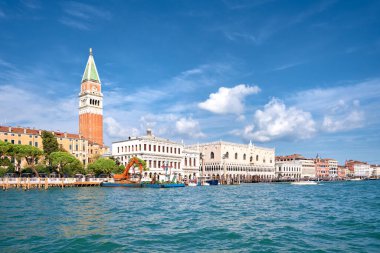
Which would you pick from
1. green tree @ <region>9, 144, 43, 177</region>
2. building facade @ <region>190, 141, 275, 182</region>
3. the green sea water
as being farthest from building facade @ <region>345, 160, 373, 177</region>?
the green sea water

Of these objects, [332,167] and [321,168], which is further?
[332,167]

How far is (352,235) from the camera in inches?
568

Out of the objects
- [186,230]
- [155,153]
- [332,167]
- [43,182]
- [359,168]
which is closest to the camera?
[186,230]

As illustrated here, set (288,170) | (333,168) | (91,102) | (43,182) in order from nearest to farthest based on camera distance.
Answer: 1. (43,182)
2. (91,102)
3. (288,170)
4. (333,168)

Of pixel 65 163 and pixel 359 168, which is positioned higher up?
pixel 65 163

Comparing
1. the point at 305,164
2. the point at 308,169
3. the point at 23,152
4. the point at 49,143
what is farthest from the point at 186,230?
the point at 308,169

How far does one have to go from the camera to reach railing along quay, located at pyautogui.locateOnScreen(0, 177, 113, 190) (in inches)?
1775

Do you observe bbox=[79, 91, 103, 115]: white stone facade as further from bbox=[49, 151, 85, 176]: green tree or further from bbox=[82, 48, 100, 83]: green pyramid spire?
bbox=[49, 151, 85, 176]: green tree

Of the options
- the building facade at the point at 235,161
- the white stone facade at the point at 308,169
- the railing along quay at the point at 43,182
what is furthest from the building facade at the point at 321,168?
the railing along quay at the point at 43,182

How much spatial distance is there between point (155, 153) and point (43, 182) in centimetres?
2754

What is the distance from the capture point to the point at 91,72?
8900 cm

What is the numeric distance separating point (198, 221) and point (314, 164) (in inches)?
4828

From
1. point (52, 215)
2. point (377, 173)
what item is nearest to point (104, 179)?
point (52, 215)

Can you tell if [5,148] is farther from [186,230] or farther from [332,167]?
[332,167]
